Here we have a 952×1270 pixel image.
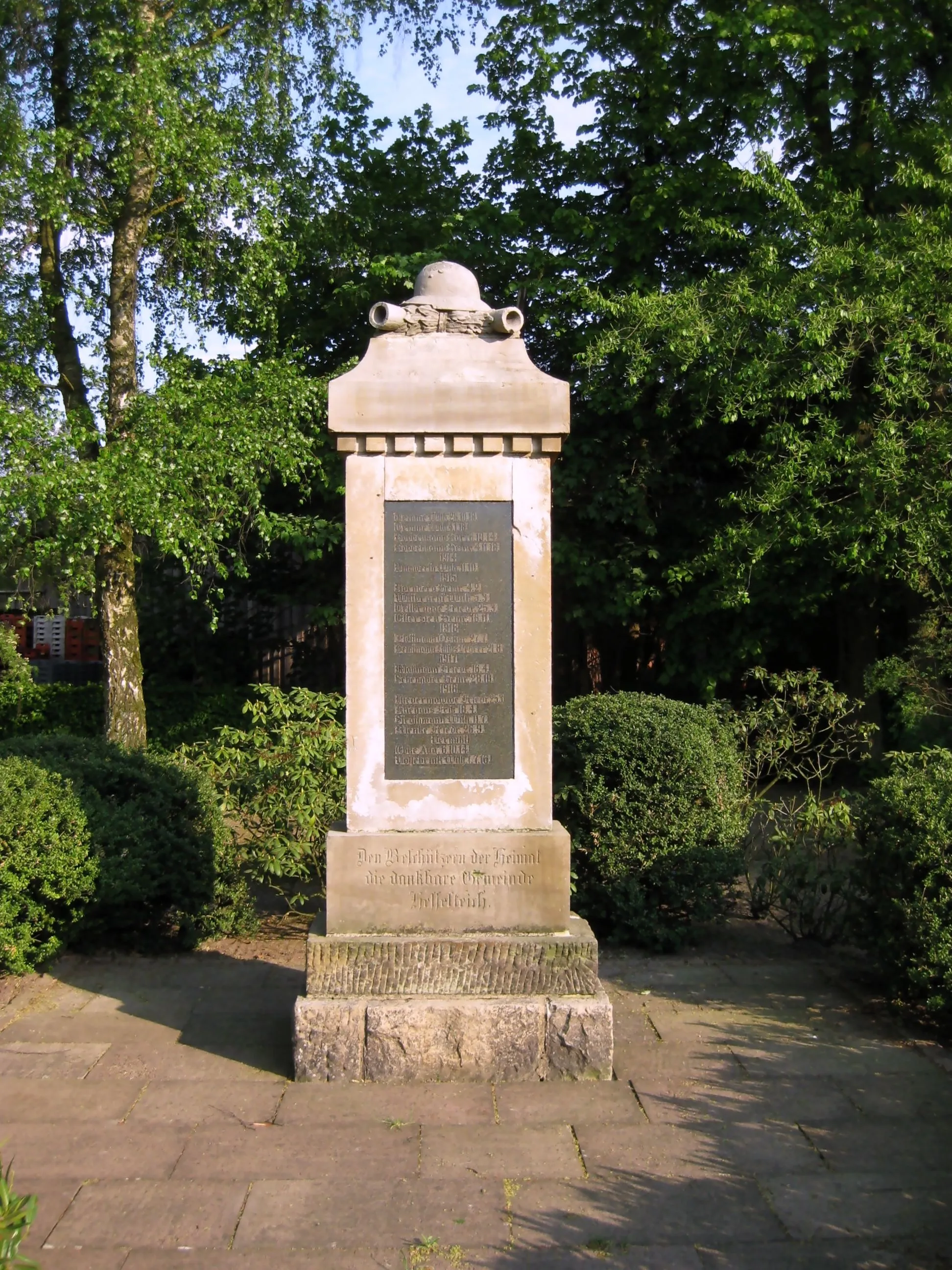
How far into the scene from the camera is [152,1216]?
355cm

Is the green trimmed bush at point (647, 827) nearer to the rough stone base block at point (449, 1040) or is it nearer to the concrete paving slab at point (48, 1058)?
the rough stone base block at point (449, 1040)

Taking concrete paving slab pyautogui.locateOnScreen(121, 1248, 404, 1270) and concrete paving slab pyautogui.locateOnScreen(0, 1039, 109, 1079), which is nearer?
concrete paving slab pyautogui.locateOnScreen(121, 1248, 404, 1270)

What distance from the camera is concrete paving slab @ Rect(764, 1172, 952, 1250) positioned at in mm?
3463

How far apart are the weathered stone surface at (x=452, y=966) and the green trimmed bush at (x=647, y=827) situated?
2.01 meters

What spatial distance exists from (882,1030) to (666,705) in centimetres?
270

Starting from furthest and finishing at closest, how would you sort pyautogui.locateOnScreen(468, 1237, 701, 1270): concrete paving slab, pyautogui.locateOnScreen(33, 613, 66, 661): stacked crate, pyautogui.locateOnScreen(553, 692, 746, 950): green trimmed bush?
1. pyautogui.locateOnScreen(33, 613, 66, 661): stacked crate
2. pyautogui.locateOnScreen(553, 692, 746, 950): green trimmed bush
3. pyautogui.locateOnScreen(468, 1237, 701, 1270): concrete paving slab

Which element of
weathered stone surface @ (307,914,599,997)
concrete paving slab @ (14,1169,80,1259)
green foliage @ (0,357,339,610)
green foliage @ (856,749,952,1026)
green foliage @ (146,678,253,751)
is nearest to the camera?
concrete paving slab @ (14,1169,80,1259)

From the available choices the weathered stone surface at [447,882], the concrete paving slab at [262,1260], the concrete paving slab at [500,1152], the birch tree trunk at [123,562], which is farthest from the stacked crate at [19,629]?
the concrete paving slab at [262,1260]

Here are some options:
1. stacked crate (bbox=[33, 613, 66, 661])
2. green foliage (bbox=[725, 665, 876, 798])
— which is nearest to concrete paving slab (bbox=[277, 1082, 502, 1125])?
green foliage (bbox=[725, 665, 876, 798])

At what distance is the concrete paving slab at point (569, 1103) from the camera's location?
427 cm

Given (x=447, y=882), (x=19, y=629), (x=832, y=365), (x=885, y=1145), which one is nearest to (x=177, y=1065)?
(x=447, y=882)

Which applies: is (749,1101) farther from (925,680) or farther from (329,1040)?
(925,680)

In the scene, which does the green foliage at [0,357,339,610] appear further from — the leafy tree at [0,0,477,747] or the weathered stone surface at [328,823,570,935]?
the weathered stone surface at [328,823,570,935]

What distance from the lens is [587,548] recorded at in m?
12.7
